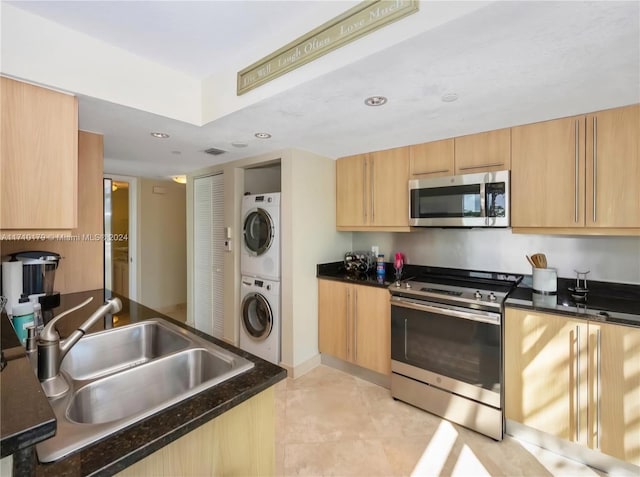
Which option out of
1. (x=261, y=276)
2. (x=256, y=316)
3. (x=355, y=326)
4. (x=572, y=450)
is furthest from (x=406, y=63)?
(x=256, y=316)

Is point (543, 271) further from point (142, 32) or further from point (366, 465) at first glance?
point (142, 32)

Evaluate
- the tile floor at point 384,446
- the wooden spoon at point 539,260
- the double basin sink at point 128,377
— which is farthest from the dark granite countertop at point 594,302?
the double basin sink at point 128,377

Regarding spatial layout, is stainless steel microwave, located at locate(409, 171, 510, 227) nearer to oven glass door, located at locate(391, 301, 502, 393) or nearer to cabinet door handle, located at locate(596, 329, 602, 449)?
oven glass door, located at locate(391, 301, 502, 393)

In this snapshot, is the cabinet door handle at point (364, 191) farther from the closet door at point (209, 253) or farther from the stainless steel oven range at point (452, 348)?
the closet door at point (209, 253)

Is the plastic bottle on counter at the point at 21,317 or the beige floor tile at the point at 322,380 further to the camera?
the beige floor tile at the point at 322,380

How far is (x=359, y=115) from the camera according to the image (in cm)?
188

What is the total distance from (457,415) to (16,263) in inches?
117

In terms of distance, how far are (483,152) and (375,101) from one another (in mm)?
1070

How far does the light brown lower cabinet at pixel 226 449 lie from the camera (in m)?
0.84

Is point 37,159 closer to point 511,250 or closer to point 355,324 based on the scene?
point 355,324

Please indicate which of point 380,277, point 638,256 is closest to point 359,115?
point 380,277

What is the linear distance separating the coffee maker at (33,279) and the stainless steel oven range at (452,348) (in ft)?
7.63

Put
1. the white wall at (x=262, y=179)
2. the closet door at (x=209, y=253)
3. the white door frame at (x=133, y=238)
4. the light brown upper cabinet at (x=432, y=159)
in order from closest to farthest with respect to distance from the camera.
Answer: the light brown upper cabinet at (x=432, y=159) → the white wall at (x=262, y=179) → the closet door at (x=209, y=253) → the white door frame at (x=133, y=238)

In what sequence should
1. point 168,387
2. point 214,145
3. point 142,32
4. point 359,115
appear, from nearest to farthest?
point 168,387 < point 142,32 < point 359,115 < point 214,145
